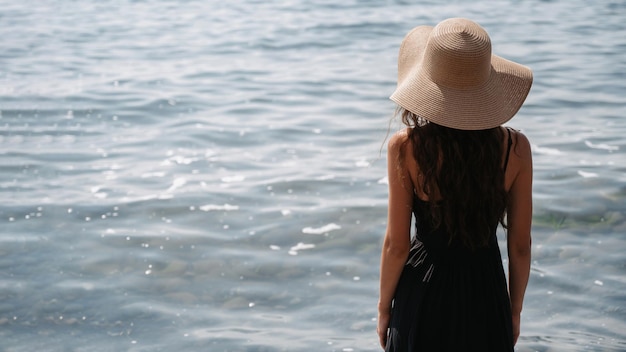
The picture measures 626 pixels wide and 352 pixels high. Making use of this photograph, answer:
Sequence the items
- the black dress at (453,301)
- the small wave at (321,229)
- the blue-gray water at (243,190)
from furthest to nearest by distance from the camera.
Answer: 1. the small wave at (321,229)
2. the blue-gray water at (243,190)
3. the black dress at (453,301)

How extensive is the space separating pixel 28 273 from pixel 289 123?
163 inches

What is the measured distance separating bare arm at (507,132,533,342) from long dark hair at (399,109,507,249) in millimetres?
72

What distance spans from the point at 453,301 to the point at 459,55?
0.91 metres

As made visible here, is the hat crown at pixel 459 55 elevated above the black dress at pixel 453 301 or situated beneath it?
elevated above

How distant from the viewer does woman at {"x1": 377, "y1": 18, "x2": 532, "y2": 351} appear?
320cm

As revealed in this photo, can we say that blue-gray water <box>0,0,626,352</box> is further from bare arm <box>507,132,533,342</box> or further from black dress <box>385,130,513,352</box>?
black dress <box>385,130,513,352</box>

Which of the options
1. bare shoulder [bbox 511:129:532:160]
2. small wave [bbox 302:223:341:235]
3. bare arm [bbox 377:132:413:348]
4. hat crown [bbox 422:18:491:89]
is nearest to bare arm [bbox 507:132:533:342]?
bare shoulder [bbox 511:129:532:160]

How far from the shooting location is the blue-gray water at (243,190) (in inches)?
230

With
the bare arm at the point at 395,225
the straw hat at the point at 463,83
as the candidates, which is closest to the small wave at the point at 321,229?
the bare arm at the point at 395,225

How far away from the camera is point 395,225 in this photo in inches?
134

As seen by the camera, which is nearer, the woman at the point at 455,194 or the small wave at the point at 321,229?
the woman at the point at 455,194

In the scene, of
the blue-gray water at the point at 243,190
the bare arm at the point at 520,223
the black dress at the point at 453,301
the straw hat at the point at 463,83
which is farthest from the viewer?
Result: the blue-gray water at the point at 243,190

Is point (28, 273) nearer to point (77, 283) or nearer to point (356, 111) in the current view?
point (77, 283)

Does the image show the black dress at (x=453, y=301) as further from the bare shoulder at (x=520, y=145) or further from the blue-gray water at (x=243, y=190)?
the blue-gray water at (x=243, y=190)
